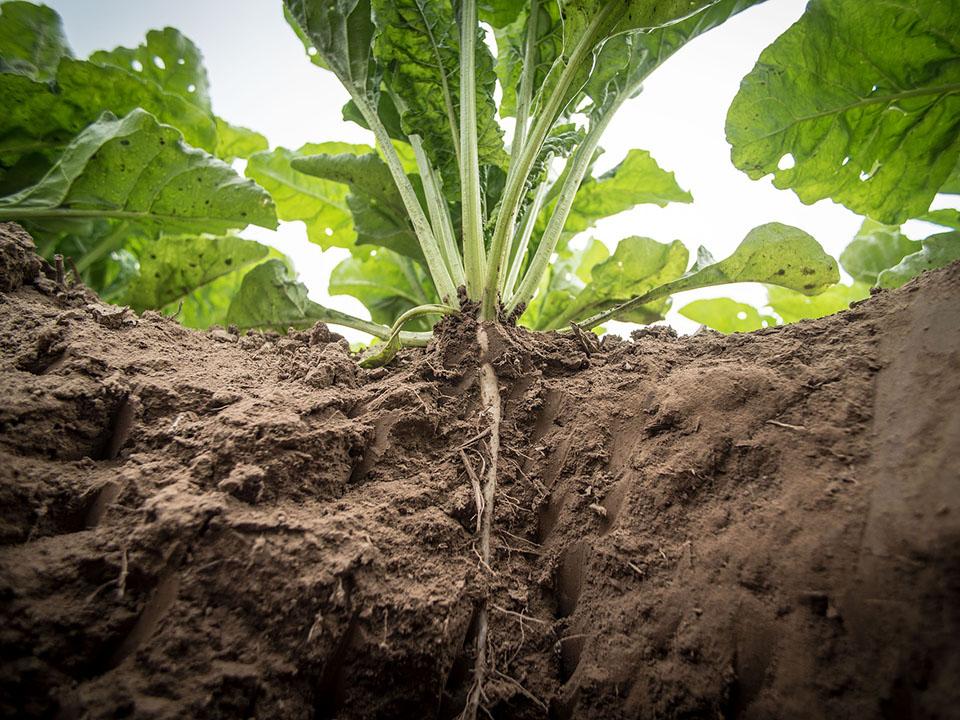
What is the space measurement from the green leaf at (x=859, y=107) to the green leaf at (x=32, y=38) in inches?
80.9

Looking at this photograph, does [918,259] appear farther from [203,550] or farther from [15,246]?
[15,246]

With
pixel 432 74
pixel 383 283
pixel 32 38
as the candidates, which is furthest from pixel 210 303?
pixel 432 74

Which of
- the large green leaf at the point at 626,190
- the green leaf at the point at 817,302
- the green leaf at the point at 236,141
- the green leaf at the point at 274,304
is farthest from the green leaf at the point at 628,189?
the green leaf at the point at 236,141

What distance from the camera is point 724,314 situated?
74.9 inches

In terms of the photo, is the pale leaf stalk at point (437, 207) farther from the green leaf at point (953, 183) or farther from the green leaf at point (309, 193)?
the green leaf at point (953, 183)

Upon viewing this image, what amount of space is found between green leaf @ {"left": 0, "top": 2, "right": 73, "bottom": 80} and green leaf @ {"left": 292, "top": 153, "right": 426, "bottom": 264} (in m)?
0.86

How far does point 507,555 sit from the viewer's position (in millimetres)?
711

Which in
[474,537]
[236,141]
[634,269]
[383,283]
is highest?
[236,141]

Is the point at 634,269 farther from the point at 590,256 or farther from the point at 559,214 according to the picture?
the point at 590,256

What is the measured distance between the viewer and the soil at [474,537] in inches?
18.5

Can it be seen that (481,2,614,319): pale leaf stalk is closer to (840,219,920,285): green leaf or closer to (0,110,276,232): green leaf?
(0,110,276,232): green leaf

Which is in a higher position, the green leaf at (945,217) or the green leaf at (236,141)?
the green leaf at (236,141)

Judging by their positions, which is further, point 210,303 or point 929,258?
point 210,303

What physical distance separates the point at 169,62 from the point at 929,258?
2541 mm
